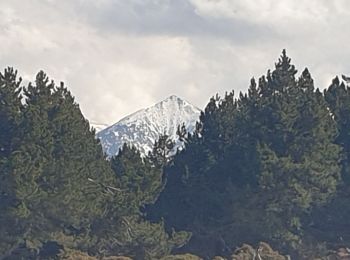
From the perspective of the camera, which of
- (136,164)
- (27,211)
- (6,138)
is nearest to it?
(27,211)

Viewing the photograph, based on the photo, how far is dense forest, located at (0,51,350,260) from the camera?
56312 millimetres

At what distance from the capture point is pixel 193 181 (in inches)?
2628

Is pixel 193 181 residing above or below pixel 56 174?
above

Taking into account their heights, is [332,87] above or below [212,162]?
above

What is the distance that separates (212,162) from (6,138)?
1525 centimetres

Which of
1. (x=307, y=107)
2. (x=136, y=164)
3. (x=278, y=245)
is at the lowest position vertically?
(x=278, y=245)

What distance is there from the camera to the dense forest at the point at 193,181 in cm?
5631

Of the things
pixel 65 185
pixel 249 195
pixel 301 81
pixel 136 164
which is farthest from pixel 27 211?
pixel 301 81

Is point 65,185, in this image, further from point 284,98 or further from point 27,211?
point 284,98

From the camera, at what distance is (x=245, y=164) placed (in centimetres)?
6475

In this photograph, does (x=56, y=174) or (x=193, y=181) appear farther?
(x=193, y=181)

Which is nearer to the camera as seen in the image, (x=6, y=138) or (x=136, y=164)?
(x=6, y=138)

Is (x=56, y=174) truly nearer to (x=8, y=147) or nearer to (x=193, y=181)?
(x=8, y=147)

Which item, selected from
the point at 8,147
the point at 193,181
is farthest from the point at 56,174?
the point at 193,181
